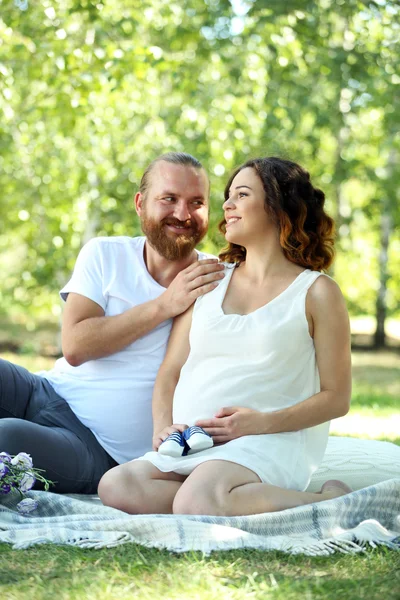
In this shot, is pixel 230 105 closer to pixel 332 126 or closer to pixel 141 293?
pixel 332 126

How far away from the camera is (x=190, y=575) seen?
227cm

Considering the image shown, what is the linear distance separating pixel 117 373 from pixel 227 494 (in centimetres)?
A: 90

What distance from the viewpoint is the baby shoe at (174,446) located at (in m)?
2.89

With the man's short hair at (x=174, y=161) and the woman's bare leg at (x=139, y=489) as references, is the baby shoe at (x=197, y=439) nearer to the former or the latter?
the woman's bare leg at (x=139, y=489)

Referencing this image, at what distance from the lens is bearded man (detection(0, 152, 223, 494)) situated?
3350mm

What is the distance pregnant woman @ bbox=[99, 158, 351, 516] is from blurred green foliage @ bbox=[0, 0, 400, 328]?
288 centimetres

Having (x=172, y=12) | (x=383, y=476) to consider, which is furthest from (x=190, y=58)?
(x=383, y=476)

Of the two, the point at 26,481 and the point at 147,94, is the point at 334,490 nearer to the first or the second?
the point at 26,481

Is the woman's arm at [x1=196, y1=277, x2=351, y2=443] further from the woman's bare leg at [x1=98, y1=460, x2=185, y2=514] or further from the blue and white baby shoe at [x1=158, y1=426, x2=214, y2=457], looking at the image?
the woman's bare leg at [x1=98, y1=460, x2=185, y2=514]

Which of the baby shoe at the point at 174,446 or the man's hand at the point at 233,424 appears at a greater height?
the man's hand at the point at 233,424

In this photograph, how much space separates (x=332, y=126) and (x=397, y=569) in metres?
6.60

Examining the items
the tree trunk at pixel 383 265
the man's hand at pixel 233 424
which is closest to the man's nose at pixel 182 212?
the man's hand at pixel 233 424

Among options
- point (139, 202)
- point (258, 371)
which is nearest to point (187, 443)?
point (258, 371)

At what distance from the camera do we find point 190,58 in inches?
334
